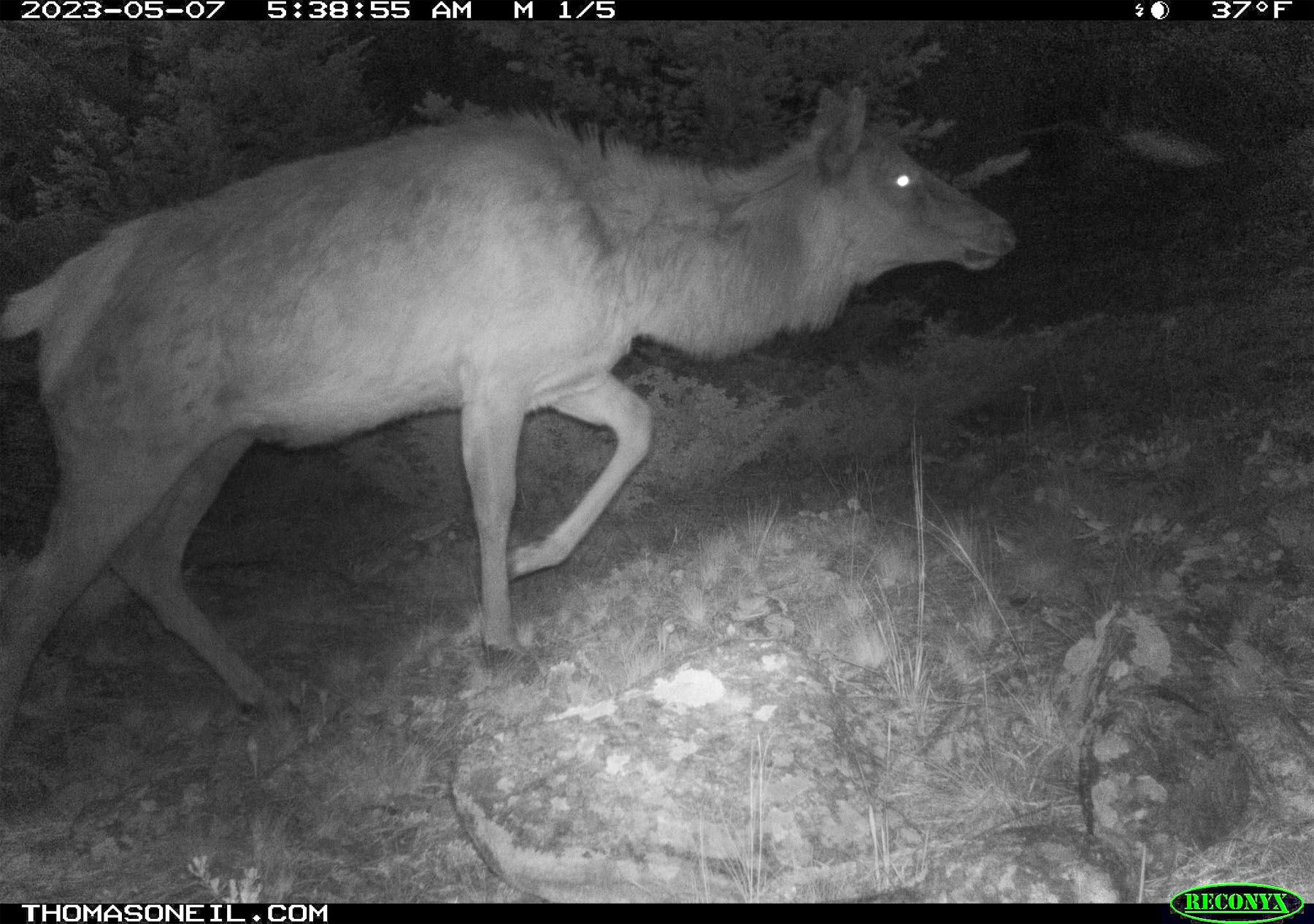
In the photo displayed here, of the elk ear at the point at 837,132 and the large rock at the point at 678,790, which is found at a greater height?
the elk ear at the point at 837,132

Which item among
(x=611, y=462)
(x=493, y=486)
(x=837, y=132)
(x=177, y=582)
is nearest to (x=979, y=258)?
(x=837, y=132)

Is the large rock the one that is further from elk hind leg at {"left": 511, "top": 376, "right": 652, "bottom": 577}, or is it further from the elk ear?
the elk ear

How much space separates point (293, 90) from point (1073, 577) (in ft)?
15.2

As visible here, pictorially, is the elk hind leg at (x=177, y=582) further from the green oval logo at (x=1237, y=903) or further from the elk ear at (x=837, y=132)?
the green oval logo at (x=1237, y=903)

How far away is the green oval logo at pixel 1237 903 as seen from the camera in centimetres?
356

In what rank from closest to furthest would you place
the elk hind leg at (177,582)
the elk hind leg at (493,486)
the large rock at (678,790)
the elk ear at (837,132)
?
the large rock at (678,790)
the elk hind leg at (493,486)
the elk ear at (837,132)
the elk hind leg at (177,582)

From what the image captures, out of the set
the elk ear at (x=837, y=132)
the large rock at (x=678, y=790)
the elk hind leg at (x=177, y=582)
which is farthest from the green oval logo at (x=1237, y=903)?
the elk hind leg at (x=177, y=582)

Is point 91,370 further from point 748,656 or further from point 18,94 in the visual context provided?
point 748,656

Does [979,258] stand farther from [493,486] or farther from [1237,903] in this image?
[1237,903]

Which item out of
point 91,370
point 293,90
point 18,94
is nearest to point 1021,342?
point 293,90

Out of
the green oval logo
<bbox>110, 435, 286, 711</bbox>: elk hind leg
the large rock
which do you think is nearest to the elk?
<bbox>110, 435, 286, 711</bbox>: elk hind leg

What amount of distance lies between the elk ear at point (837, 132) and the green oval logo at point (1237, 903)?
10.9 feet

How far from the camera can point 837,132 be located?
5293 mm

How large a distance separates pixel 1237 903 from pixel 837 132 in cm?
345
